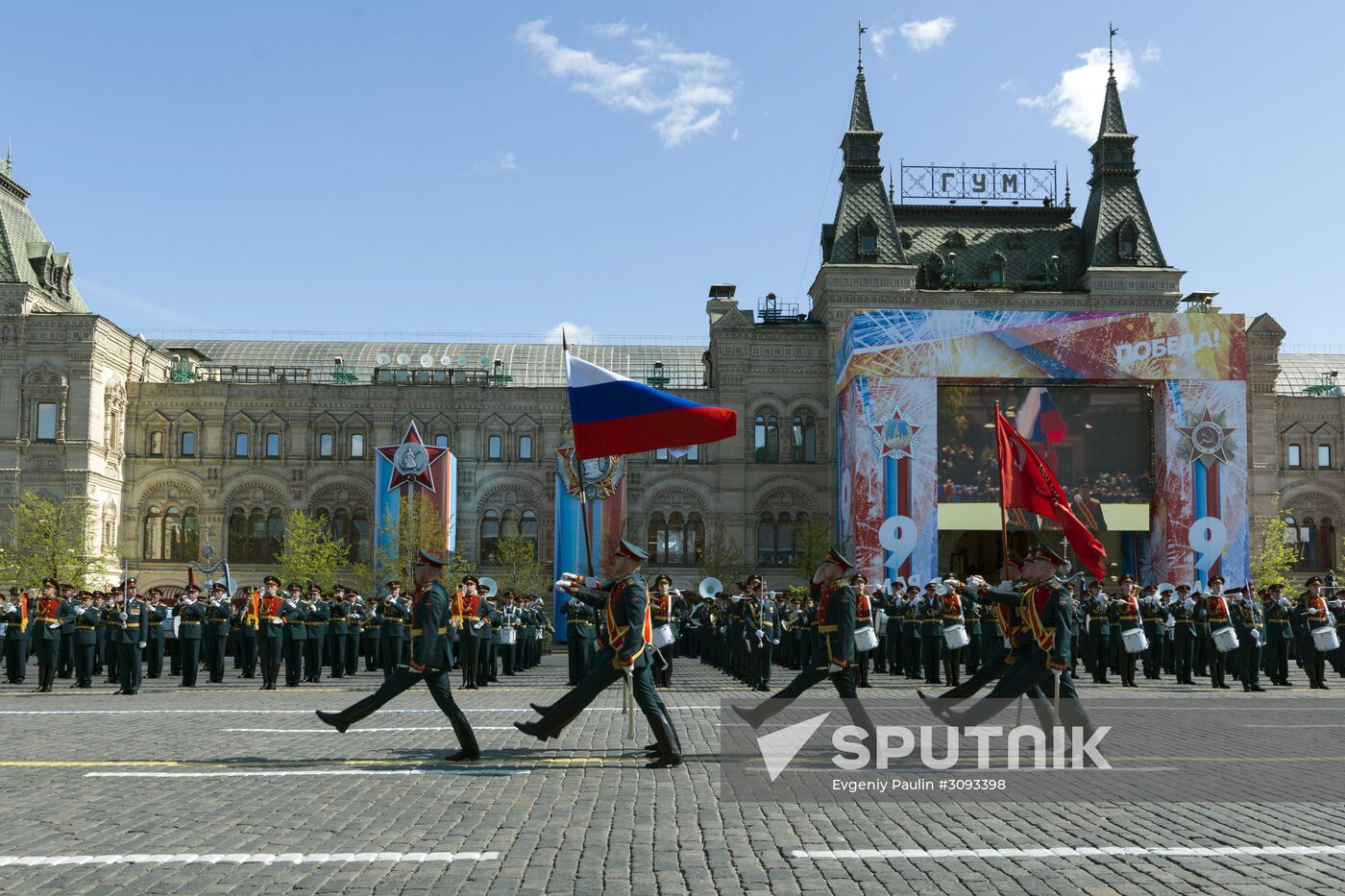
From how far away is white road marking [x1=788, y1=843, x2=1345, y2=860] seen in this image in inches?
311

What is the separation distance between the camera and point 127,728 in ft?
48.3

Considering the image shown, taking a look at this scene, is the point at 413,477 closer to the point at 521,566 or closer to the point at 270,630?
the point at 521,566

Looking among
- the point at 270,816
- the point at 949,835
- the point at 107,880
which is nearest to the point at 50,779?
the point at 270,816

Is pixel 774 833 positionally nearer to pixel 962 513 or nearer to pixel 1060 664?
pixel 1060 664

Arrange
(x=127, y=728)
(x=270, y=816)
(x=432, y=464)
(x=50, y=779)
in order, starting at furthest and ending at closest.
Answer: (x=432, y=464) → (x=127, y=728) → (x=50, y=779) → (x=270, y=816)

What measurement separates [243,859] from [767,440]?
47.6 metres

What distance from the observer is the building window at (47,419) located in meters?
51.0

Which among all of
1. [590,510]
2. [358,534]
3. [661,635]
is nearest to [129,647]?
[661,635]

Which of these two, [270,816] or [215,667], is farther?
[215,667]

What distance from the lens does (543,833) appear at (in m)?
8.49

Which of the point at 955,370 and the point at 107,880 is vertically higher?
the point at 955,370

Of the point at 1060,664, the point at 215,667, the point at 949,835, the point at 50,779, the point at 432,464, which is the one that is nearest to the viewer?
the point at 949,835

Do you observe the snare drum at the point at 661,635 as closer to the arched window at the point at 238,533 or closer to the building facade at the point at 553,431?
the building facade at the point at 553,431

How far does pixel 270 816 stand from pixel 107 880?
1.94m
